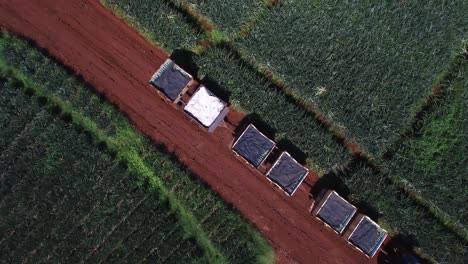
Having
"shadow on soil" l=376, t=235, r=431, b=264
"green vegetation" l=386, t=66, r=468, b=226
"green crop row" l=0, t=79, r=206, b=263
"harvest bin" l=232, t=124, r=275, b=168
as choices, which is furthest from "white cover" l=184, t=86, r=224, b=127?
"shadow on soil" l=376, t=235, r=431, b=264

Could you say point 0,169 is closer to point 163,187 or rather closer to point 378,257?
point 163,187

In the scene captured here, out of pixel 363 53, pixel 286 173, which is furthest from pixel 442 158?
pixel 286 173

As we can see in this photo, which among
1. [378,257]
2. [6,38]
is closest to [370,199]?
[378,257]

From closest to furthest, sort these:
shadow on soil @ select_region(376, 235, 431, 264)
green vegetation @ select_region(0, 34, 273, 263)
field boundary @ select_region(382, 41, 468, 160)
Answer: shadow on soil @ select_region(376, 235, 431, 264) → green vegetation @ select_region(0, 34, 273, 263) → field boundary @ select_region(382, 41, 468, 160)

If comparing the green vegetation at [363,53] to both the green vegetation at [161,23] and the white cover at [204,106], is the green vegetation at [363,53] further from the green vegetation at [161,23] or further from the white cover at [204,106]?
the white cover at [204,106]

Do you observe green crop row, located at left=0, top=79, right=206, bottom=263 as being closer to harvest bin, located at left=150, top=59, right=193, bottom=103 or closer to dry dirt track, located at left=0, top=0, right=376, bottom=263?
dry dirt track, located at left=0, top=0, right=376, bottom=263

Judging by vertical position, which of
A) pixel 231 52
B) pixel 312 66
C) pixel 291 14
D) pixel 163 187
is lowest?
pixel 163 187
